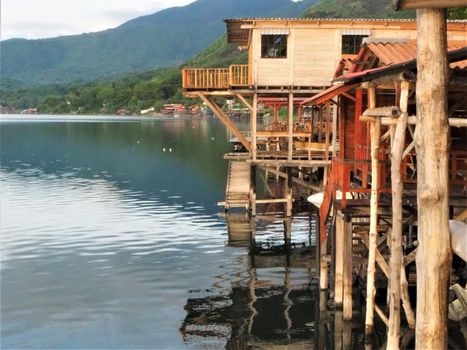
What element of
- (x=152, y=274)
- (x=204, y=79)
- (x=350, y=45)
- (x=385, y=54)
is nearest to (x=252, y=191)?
(x=204, y=79)

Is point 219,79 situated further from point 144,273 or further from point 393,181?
point 393,181

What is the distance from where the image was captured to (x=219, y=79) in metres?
32.0

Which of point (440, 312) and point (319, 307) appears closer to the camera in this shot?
point (440, 312)

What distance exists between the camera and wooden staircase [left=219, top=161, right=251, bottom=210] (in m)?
33.8

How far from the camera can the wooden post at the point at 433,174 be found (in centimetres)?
895

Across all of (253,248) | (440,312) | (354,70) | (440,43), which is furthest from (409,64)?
(253,248)

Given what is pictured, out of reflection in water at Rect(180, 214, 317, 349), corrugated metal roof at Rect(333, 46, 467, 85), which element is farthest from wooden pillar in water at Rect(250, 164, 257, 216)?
corrugated metal roof at Rect(333, 46, 467, 85)

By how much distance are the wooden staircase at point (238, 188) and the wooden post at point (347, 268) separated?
671 inches

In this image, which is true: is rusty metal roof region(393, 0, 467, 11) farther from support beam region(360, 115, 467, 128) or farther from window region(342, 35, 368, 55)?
window region(342, 35, 368, 55)

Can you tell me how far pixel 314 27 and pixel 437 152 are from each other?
2348 cm

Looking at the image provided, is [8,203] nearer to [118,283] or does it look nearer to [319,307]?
[118,283]

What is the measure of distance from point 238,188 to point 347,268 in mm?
18703

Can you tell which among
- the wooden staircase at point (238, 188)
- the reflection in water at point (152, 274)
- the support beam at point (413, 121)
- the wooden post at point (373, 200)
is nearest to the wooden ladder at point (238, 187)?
the wooden staircase at point (238, 188)

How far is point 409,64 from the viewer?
1182 centimetres
